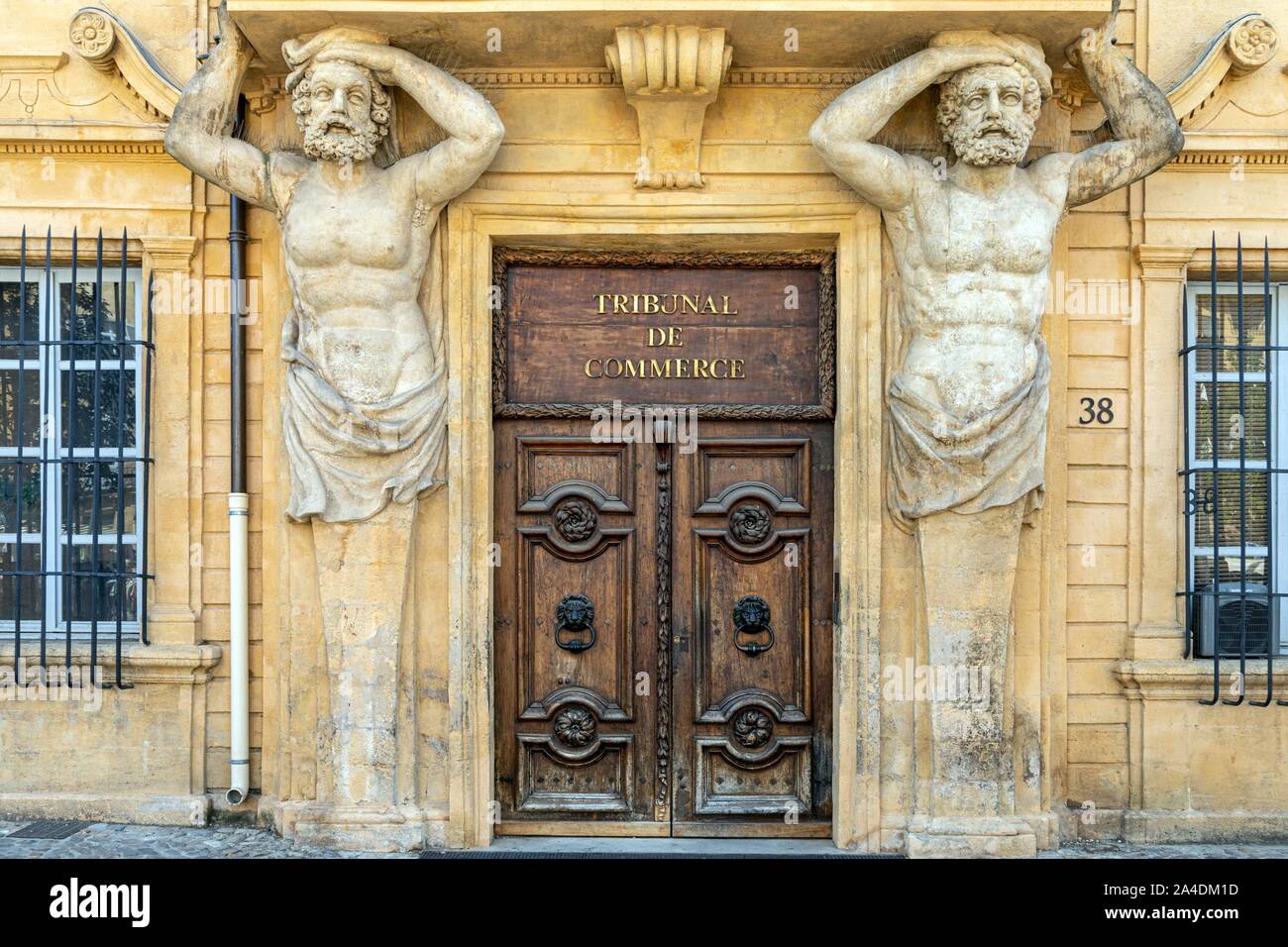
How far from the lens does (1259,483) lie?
704cm

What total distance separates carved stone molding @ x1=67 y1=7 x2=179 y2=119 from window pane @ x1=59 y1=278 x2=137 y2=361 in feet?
3.29

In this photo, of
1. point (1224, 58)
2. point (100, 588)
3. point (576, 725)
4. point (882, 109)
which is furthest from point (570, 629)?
point (1224, 58)

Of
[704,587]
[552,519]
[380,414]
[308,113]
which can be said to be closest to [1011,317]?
[704,587]

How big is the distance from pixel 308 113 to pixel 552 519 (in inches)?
92.4

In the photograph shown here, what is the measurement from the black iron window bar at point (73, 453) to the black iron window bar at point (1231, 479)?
220 inches

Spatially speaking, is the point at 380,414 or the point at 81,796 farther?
the point at 81,796

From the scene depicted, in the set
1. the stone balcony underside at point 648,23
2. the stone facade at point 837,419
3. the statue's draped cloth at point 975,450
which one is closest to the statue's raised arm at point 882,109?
the stone balcony underside at point 648,23

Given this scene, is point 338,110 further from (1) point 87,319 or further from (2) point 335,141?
(1) point 87,319

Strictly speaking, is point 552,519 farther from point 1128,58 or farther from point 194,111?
point 1128,58

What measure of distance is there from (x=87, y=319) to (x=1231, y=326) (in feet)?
20.5

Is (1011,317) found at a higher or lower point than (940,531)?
higher

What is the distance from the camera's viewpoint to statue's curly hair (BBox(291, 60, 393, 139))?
626cm

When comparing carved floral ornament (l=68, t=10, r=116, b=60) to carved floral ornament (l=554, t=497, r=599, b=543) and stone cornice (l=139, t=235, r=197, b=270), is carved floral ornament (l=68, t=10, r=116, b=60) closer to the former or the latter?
stone cornice (l=139, t=235, r=197, b=270)

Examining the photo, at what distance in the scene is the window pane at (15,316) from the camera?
280 inches
